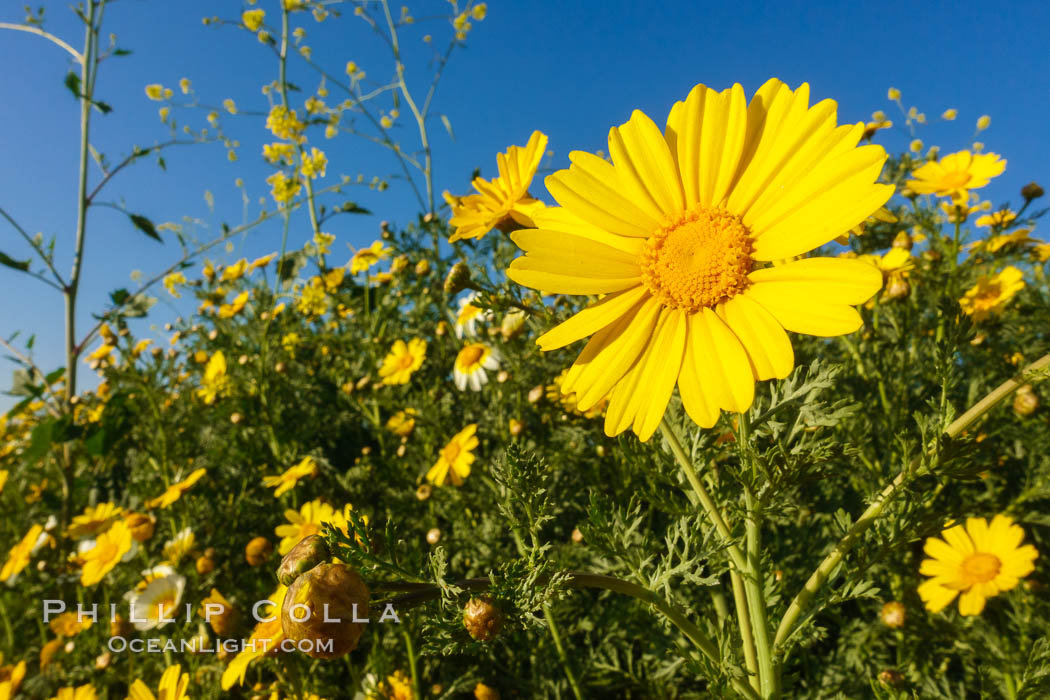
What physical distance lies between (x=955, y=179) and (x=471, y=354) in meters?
1.69

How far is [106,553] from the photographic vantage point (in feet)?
6.44

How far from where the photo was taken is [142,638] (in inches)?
66.4

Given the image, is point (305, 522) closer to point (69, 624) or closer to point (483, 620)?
point (69, 624)

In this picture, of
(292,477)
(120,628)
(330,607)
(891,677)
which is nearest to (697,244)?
(330,607)

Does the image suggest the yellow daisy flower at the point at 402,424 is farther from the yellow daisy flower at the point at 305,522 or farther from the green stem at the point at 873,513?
the green stem at the point at 873,513

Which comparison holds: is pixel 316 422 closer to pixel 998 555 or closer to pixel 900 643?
pixel 900 643

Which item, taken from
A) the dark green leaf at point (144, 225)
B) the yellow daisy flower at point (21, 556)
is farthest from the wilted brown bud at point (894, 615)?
the dark green leaf at point (144, 225)

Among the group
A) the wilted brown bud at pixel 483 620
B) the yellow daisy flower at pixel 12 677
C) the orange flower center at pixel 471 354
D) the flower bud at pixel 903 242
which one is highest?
the flower bud at pixel 903 242

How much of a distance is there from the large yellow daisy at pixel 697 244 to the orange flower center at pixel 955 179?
1605 millimetres

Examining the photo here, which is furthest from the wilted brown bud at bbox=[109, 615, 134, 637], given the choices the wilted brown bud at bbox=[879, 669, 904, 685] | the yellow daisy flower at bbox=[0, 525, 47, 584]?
the wilted brown bud at bbox=[879, 669, 904, 685]

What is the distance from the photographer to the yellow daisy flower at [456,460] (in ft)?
5.66

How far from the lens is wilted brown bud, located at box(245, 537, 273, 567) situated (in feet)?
5.52

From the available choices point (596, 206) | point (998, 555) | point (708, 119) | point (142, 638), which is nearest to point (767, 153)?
point (708, 119)

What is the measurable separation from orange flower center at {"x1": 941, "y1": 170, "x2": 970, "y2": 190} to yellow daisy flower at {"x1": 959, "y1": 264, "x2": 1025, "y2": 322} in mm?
329
